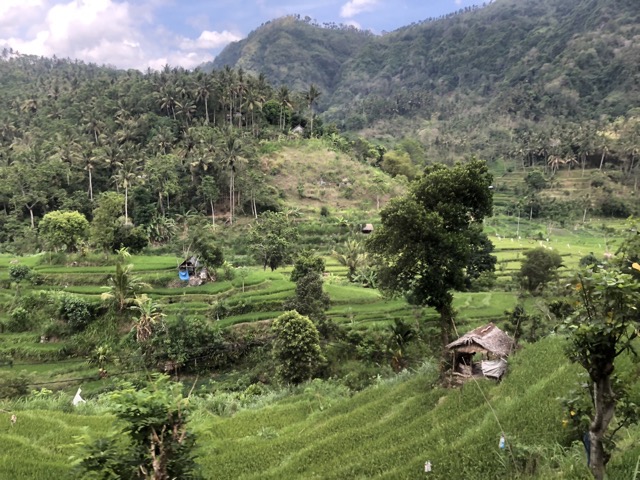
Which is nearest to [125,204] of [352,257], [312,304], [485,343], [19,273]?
[19,273]

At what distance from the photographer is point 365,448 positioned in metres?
11.4

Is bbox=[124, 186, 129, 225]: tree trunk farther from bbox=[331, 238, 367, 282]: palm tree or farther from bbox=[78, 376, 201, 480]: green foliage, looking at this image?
bbox=[78, 376, 201, 480]: green foliage

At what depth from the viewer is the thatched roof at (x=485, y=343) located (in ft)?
52.1

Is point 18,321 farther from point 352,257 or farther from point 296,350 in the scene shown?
point 352,257

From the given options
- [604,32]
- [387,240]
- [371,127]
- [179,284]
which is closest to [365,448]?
[387,240]

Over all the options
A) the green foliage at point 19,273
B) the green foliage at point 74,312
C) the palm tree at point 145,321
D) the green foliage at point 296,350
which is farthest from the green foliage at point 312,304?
the green foliage at point 19,273

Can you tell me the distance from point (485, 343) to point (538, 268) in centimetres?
1967

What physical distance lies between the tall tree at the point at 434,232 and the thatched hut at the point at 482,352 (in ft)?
14.1

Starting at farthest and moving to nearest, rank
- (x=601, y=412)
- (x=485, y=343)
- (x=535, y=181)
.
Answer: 1. (x=535, y=181)
2. (x=485, y=343)
3. (x=601, y=412)

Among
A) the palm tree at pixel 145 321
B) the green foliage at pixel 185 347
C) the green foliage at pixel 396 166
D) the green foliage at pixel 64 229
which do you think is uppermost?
the green foliage at pixel 396 166

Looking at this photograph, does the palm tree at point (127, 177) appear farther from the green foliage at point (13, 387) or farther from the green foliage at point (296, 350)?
the green foliage at point (296, 350)

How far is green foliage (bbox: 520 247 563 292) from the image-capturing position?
32.8 m

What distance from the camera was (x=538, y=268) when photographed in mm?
33031

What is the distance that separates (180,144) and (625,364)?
59.1 meters
